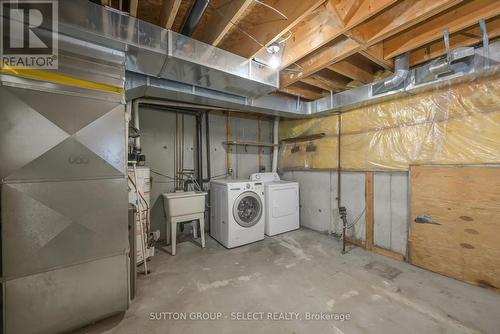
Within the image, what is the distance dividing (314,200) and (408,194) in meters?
1.57

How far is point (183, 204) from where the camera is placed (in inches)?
118

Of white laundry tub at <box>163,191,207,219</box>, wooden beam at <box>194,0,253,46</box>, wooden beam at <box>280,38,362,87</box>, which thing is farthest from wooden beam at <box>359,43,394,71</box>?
white laundry tub at <box>163,191,207,219</box>

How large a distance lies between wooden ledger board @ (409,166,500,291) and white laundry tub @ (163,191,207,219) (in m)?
2.95

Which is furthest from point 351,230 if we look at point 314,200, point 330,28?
point 330,28

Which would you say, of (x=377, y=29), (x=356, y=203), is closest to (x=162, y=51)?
(x=377, y=29)

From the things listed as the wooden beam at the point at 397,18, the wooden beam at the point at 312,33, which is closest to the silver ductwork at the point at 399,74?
the wooden beam at the point at 397,18

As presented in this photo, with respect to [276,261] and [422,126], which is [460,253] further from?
[276,261]

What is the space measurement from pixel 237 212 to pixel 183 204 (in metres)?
0.83

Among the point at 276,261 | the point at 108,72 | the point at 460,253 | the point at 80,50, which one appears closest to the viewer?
the point at 80,50

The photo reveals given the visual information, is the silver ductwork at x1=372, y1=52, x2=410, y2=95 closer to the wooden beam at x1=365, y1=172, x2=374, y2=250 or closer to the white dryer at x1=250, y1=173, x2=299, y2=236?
the wooden beam at x1=365, y1=172, x2=374, y2=250

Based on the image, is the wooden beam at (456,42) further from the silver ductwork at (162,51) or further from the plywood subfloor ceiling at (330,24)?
the silver ductwork at (162,51)

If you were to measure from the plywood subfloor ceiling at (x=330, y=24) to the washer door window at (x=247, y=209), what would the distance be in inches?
76.6

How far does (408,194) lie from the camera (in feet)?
8.91

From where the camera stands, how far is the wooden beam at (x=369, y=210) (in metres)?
3.12
